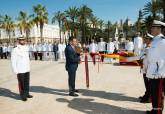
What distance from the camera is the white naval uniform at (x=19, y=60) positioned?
9882mm

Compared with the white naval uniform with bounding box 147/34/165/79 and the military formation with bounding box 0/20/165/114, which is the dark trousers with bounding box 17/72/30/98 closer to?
the military formation with bounding box 0/20/165/114

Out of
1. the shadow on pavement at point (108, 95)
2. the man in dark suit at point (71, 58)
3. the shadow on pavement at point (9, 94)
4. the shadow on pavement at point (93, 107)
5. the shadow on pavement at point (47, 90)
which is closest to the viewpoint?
the shadow on pavement at point (93, 107)

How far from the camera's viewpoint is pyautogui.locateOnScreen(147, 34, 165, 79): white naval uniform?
22.0ft

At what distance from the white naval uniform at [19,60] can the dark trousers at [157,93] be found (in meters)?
4.48

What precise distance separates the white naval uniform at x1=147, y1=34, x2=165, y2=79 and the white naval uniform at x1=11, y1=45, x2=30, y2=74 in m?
4.52

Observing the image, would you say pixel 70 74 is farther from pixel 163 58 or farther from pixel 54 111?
pixel 163 58

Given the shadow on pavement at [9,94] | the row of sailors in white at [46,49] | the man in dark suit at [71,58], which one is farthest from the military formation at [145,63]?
the row of sailors in white at [46,49]

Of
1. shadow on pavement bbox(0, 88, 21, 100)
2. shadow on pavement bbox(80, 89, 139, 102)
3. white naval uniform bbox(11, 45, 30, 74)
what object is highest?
white naval uniform bbox(11, 45, 30, 74)

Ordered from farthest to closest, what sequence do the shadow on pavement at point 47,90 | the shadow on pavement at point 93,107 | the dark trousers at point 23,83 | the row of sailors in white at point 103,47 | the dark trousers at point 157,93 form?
the row of sailors in white at point 103,47 < the shadow on pavement at point 47,90 < the dark trousers at point 23,83 < the shadow on pavement at point 93,107 < the dark trousers at point 157,93

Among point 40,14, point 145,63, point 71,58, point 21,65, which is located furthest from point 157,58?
point 40,14

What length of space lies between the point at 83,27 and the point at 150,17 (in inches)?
1039

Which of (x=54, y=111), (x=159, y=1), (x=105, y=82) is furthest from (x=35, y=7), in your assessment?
(x=54, y=111)

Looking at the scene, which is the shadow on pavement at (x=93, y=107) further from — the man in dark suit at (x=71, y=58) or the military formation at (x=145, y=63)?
the man in dark suit at (x=71, y=58)

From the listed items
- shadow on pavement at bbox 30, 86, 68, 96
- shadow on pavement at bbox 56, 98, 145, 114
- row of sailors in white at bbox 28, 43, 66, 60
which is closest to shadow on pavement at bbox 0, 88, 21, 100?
shadow on pavement at bbox 30, 86, 68, 96
